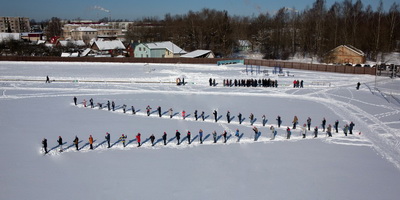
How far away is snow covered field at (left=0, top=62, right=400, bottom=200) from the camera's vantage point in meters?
11.2


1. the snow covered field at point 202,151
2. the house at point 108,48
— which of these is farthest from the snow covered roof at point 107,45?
the snow covered field at point 202,151

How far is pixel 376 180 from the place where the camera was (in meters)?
11.7

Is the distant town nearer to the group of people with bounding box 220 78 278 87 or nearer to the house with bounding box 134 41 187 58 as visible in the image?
the house with bounding box 134 41 187 58

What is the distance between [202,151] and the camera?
14.7 m

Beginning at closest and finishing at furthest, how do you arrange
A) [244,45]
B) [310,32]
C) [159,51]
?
1. [159,51]
2. [310,32]
3. [244,45]

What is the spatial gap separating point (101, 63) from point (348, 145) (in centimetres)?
4571

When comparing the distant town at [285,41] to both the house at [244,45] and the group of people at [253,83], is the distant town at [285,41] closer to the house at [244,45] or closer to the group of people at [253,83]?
the house at [244,45]

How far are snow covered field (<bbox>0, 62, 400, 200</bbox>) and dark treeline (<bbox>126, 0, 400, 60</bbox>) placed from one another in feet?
119

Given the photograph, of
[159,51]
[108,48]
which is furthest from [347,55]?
[108,48]

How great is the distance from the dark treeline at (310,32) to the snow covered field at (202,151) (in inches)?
1432

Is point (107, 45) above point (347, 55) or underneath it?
above

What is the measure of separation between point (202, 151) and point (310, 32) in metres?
61.8

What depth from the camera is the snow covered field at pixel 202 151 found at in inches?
441

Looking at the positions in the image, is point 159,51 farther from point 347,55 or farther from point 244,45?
point 347,55
